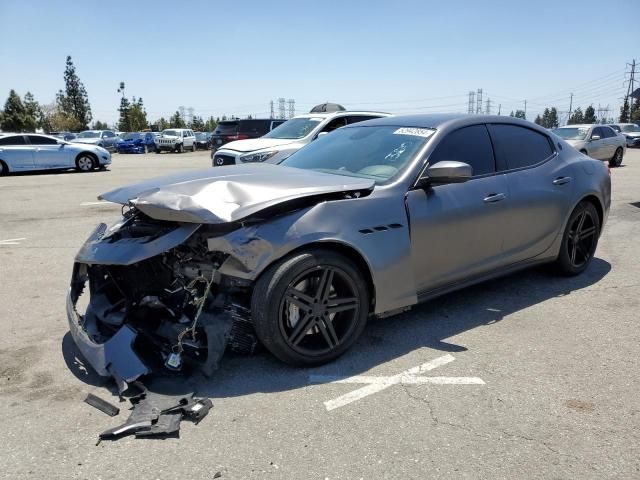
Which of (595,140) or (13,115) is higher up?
(13,115)

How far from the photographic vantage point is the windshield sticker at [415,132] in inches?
160

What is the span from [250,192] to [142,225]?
84 centimetres

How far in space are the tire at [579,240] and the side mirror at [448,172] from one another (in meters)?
1.90

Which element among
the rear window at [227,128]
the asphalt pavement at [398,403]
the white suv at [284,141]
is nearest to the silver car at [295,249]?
the asphalt pavement at [398,403]

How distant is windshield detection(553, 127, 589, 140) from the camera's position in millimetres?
17172

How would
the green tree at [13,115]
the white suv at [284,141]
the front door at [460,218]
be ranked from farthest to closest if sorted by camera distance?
the green tree at [13,115], the white suv at [284,141], the front door at [460,218]

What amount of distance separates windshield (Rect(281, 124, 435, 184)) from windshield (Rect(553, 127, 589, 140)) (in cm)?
1510

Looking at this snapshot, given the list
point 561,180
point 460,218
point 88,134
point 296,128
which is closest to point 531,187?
point 561,180

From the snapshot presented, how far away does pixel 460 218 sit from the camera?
12.8 ft

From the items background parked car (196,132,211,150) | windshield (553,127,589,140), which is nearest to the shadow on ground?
windshield (553,127,589,140)

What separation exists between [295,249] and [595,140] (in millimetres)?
17255

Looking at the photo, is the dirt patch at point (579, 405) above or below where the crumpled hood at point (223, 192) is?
below

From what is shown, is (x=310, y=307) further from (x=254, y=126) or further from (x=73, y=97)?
(x=73, y=97)

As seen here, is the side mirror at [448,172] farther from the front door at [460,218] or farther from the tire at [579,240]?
the tire at [579,240]
